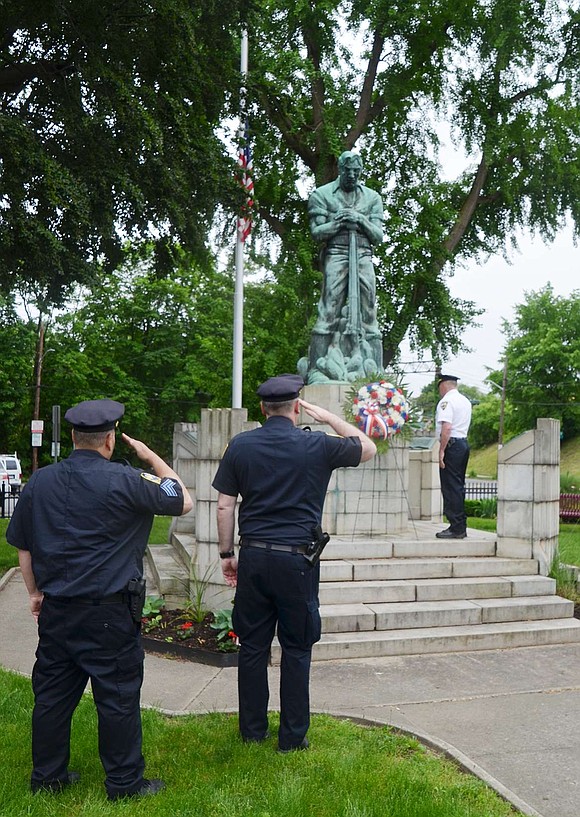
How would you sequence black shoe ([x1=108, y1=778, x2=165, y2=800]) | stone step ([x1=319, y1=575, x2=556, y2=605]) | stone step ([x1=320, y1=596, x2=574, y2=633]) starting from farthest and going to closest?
stone step ([x1=319, y1=575, x2=556, y2=605]) → stone step ([x1=320, y1=596, x2=574, y2=633]) → black shoe ([x1=108, y1=778, x2=165, y2=800])

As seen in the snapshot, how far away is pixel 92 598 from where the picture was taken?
3.73 metres

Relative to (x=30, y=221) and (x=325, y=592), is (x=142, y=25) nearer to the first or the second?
(x=30, y=221)

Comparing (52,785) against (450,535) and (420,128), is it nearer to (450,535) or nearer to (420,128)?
(450,535)

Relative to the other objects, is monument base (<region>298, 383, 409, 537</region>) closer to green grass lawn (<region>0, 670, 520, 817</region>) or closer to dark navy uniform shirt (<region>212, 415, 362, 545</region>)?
green grass lawn (<region>0, 670, 520, 817</region>)

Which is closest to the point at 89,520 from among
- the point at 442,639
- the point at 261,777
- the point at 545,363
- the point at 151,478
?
the point at 151,478

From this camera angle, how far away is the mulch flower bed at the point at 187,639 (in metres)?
6.66

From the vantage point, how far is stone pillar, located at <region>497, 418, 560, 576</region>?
875 cm

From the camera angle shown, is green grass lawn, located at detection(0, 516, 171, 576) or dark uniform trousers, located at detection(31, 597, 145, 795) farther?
green grass lawn, located at detection(0, 516, 171, 576)

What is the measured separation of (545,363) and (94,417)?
1885 inches

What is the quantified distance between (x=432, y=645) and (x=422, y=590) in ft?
2.99

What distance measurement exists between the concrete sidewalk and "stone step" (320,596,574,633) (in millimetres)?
464

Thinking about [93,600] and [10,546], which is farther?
[10,546]

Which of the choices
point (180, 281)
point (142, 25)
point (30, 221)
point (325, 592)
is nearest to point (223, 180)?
point (142, 25)

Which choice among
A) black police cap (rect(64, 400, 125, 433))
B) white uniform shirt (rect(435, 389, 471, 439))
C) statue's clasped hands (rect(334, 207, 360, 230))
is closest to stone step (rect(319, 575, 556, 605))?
white uniform shirt (rect(435, 389, 471, 439))
